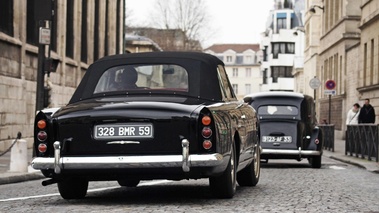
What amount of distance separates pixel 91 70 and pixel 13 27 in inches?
742

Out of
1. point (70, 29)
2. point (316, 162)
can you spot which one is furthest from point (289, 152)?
point (70, 29)

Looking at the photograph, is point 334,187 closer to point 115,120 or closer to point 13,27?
point 115,120

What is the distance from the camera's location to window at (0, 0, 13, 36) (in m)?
28.2

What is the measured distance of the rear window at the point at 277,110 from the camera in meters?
21.2

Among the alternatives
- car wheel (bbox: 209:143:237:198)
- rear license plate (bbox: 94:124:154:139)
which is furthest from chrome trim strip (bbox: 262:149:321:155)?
rear license plate (bbox: 94:124:154:139)

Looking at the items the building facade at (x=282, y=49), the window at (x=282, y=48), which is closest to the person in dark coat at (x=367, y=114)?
the building facade at (x=282, y=49)

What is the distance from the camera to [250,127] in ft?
39.2

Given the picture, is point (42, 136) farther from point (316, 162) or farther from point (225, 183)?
point (316, 162)

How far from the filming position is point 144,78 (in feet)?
34.7

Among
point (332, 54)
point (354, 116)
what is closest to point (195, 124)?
point (354, 116)

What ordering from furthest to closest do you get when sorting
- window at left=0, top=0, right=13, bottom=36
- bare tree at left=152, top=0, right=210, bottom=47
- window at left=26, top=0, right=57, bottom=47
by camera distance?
bare tree at left=152, top=0, right=210, bottom=47 < window at left=0, top=0, right=13, bottom=36 < window at left=26, top=0, right=57, bottom=47

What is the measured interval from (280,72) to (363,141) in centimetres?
11147

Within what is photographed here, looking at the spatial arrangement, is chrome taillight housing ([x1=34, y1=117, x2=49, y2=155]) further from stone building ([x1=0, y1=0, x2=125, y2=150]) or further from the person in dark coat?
the person in dark coat

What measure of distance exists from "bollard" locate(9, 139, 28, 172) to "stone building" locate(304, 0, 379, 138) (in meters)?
23.7
